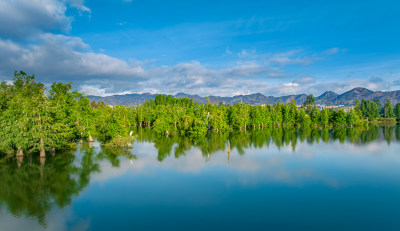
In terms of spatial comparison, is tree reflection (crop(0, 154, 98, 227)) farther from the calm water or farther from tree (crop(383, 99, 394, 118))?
tree (crop(383, 99, 394, 118))

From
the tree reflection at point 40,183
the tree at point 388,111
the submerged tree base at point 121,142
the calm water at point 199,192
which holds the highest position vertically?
the tree at point 388,111

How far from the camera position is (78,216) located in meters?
17.6

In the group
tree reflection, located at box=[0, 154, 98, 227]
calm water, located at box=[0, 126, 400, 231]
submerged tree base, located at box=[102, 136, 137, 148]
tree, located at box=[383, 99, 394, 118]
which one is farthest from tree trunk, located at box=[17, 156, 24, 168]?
tree, located at box=[383, 99, 394, 118]

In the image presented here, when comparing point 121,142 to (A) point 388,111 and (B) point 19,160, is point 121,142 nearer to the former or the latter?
(B) point 19,160

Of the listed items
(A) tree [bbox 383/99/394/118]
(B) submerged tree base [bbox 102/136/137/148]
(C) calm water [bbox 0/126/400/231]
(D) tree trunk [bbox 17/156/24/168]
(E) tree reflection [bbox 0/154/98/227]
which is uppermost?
(A) tree [bbox 383/99/394/118]

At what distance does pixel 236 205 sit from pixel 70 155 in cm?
2845

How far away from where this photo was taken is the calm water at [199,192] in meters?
16.9

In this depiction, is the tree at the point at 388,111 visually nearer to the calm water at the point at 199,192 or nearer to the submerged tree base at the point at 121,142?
the calm water at the point at 199,192

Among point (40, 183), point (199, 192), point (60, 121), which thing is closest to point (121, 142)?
point (60, 121)

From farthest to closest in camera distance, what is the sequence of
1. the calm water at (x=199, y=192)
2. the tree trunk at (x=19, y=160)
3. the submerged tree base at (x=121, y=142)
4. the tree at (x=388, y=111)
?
the tree at (x=388, y=111) → the submerged tree base at (x=121, y=142) → the tree trunk at (x=19, y=160) → the calm water at (x=199, y=192)

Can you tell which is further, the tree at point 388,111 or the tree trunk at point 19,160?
Result: the tree at point 388,111

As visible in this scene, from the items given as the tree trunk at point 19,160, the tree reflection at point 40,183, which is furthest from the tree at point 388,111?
the tree trunk at point 19,160

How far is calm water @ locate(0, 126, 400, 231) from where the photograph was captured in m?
16.9

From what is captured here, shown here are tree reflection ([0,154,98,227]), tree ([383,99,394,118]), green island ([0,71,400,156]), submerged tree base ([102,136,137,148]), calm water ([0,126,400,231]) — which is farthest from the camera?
tree ([383,99,394,118])
